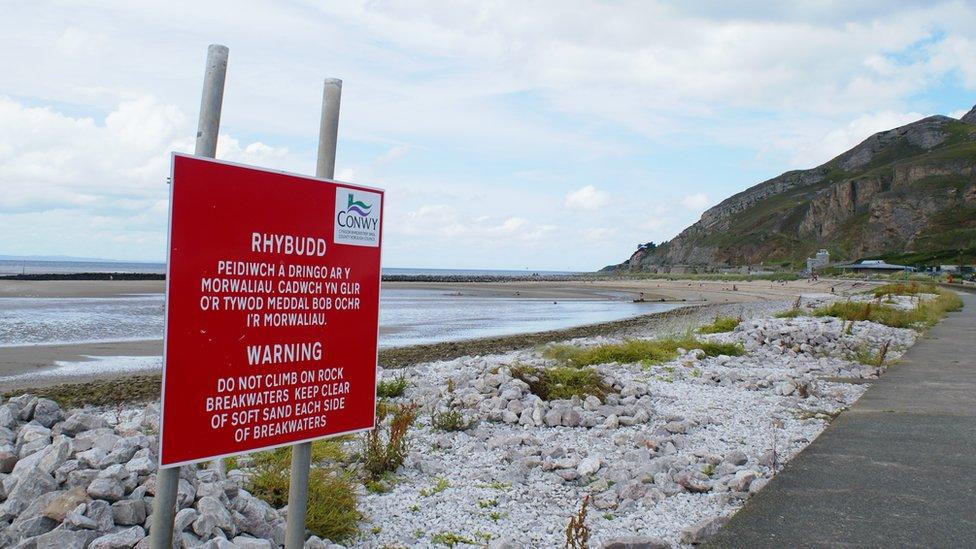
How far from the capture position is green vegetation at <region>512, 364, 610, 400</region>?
8.55 metres

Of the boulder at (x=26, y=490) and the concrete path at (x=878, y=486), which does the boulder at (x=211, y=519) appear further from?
the concrete path at (x=878, y=486)

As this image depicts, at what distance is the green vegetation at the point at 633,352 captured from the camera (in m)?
12.5

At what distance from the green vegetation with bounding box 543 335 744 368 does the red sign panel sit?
9.14 meters

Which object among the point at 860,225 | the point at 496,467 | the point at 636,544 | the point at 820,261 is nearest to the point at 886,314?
the point at 496,467

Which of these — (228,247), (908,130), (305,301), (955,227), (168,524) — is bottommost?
(168,524)

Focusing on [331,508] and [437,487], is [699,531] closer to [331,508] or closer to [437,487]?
[437,487]

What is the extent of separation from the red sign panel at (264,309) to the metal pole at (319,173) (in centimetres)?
10

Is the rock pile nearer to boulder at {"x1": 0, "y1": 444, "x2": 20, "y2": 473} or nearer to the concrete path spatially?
boulder at {"x1": 0, "y1": 444, "x2": 20, "y2": 473}

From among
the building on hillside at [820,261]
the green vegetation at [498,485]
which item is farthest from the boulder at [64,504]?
the building on hillside at [820,261]

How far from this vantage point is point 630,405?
26.5 feet

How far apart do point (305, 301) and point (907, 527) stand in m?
3.92

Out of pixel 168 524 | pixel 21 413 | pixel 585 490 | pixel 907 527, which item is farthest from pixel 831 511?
pixel 21 413

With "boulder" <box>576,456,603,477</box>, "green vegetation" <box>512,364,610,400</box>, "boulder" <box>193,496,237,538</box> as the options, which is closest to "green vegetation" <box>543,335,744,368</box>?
"green vegetation" <box>512,364,610,400</box>

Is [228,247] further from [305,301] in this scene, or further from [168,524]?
[168,524]
